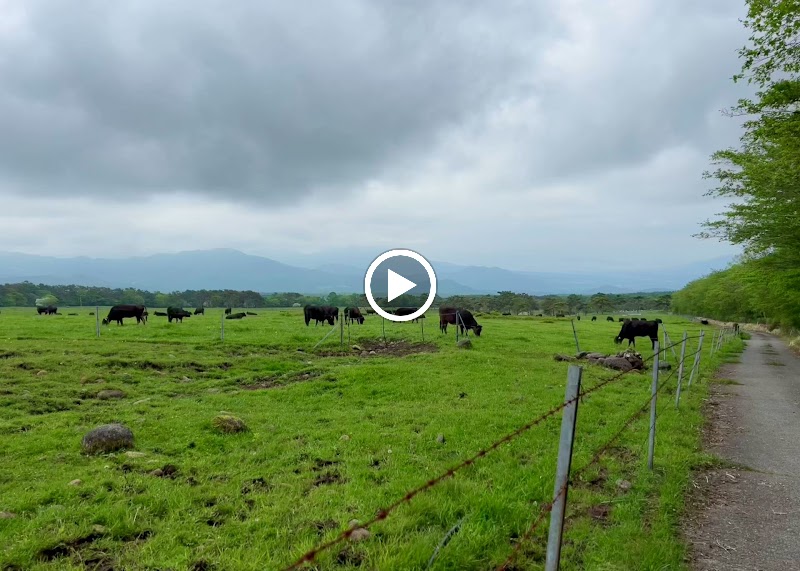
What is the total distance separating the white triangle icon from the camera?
13561mm

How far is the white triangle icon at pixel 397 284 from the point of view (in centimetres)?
1356

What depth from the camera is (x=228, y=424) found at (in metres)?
8.17

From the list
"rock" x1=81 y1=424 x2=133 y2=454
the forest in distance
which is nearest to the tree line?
"rock" x1=81 y1=424 x2=133 y2=454

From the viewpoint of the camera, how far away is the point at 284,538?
448 centimetres

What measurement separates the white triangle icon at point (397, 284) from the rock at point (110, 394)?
298 inches

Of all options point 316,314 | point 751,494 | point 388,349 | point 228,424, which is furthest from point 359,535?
point 316,314

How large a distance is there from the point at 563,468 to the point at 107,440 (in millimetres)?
6998

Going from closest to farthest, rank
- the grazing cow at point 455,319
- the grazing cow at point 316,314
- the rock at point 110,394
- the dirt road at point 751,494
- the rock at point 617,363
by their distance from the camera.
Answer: the dirt road at point 751,494 < the rock at point 110,394 < the rock at point 617,363 < the grazing cow at point 455,319 < the grazing cow at point 316,314

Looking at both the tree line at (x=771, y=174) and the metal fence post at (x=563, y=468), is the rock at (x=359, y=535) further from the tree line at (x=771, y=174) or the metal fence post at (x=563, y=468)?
the tree line at (x=771, y=174)

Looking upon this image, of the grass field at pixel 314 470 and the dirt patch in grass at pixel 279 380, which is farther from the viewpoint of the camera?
the dirt patch in grass at pixel 279 380

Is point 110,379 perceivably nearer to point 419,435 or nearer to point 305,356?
point 305,356

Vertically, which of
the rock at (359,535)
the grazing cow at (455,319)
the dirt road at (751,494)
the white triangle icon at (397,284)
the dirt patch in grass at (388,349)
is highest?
the white triangle icon at (397,284)

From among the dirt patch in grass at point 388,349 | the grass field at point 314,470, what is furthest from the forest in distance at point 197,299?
the grass field at point 314,470

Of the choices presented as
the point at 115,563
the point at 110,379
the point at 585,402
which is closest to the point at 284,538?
the point at 115,563
